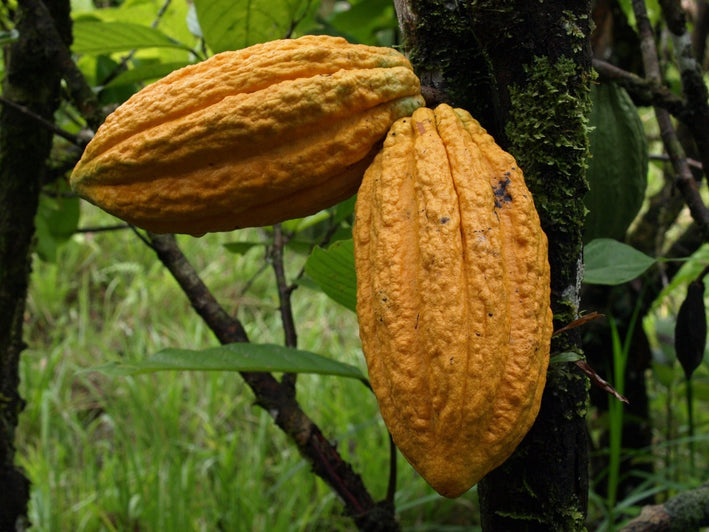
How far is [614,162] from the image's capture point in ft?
3.43

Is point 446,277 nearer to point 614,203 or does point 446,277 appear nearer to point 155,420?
point 614,203

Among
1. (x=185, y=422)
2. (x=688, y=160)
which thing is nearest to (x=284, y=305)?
(x=688, y=160)

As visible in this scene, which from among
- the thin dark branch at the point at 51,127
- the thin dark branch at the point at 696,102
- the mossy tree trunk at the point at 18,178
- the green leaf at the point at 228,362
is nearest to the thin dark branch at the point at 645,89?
the thin dark branch at the point at 696,102

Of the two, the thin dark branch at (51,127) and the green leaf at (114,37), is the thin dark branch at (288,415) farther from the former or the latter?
the green leaf at (114,37)

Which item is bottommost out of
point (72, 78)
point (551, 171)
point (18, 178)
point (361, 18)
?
point (551, 171)

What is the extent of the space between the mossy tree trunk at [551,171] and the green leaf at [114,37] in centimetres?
79

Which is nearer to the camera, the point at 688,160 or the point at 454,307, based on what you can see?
the point at 454,307

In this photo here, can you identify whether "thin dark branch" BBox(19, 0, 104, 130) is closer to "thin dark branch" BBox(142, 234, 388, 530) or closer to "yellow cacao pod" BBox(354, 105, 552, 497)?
"thin dark branch" BBox(142, 234, 388, 530)

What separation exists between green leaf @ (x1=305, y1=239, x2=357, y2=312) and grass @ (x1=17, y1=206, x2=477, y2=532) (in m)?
0.69

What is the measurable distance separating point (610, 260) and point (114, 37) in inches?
39.7

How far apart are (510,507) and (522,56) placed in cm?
47

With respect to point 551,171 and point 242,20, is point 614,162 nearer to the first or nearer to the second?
point 551,171

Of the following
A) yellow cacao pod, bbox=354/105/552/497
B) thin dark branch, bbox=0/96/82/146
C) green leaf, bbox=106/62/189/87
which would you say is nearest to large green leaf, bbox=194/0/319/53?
green leaf, bbox=106/62/189/87

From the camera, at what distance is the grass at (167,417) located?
226 centimetres
